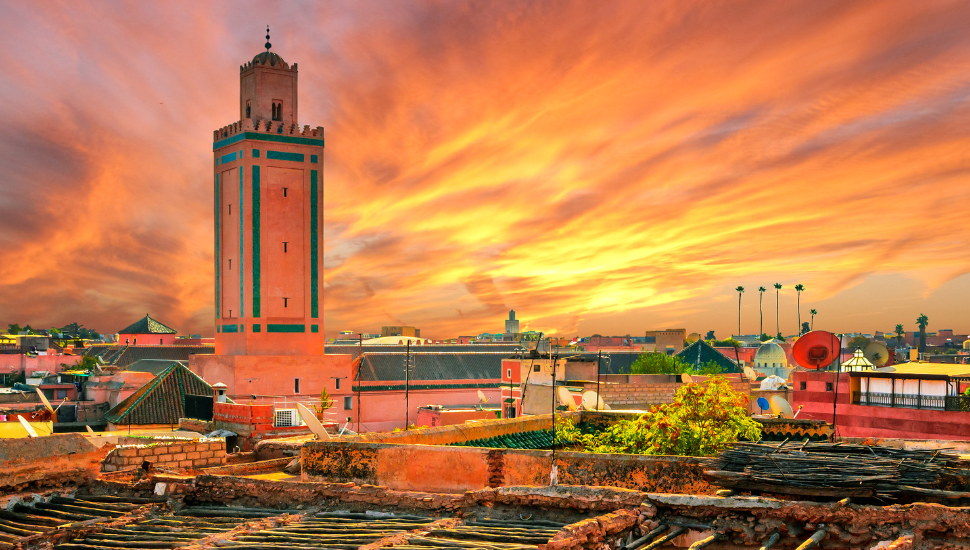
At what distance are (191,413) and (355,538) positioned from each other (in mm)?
27979

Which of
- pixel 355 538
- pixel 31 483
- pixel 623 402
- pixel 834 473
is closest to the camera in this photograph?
pixel 355 538

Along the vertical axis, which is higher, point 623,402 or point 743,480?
point 743,480

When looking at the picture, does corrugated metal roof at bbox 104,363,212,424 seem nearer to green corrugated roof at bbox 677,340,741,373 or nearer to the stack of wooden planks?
the stack of wooden planks

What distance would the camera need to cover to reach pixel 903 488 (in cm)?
822

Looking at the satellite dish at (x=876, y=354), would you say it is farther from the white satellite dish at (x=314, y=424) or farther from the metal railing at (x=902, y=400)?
the white satellite dish at (x=314, y=424)

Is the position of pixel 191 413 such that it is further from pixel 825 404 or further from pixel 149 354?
pixel 149 354

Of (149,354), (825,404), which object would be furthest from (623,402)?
(149,354)

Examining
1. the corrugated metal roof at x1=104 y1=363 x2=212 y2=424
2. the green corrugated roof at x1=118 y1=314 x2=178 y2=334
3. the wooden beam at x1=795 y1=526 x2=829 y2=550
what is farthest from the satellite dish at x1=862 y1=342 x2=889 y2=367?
the green corrugated roof at x1=118 y1=314 x2=178 y2=334

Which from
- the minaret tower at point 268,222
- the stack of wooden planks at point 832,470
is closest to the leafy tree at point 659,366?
the minaret tower at point 268,222

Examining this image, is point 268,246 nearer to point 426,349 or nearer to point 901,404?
point 426,349

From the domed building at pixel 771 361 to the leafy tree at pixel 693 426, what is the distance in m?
69.1

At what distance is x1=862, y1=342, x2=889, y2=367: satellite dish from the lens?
120 feet

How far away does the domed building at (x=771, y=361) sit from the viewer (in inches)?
3167

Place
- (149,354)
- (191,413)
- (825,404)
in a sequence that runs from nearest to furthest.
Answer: (825,404) → (191,413) → (149,354)
